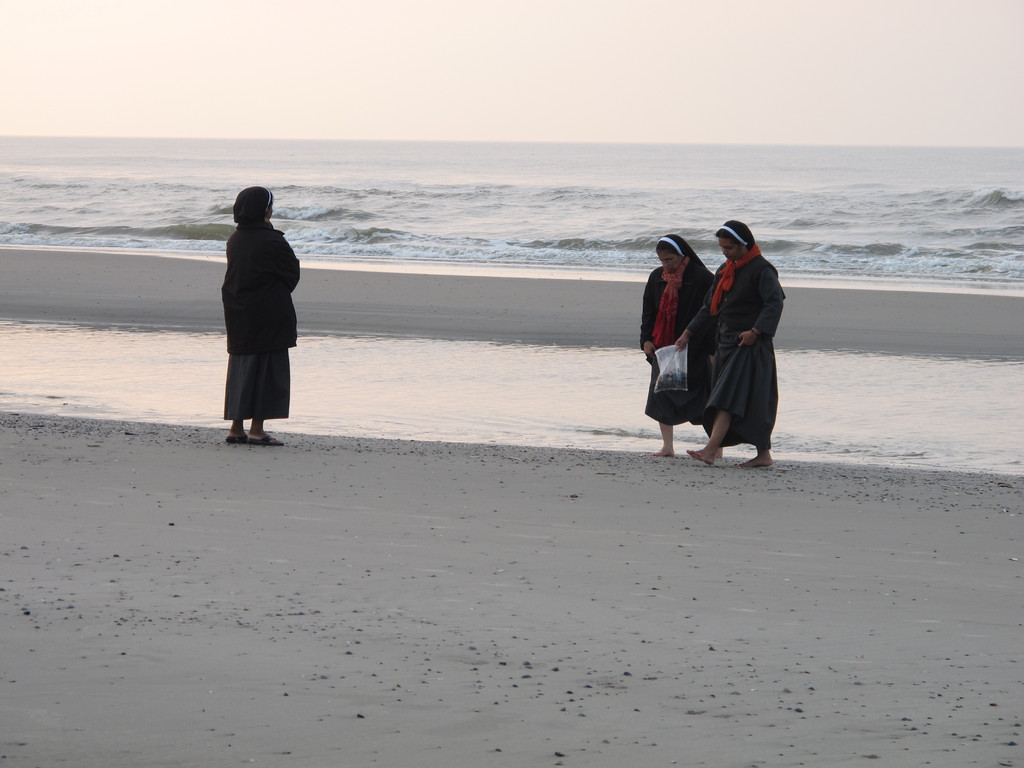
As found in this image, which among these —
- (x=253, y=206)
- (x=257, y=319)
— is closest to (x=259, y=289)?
(x=257, y=319)

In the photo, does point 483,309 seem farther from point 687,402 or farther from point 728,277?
point 728,277

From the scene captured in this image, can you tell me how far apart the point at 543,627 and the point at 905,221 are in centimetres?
3009

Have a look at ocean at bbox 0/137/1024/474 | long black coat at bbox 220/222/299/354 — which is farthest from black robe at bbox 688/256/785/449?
long black coat at bbox 220/222/299/354

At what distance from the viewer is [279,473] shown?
5.46 meters

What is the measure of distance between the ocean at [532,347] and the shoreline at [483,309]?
64 cm

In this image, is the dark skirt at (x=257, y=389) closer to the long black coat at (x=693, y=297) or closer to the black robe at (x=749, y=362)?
the long black coat at (x=693, y=297)

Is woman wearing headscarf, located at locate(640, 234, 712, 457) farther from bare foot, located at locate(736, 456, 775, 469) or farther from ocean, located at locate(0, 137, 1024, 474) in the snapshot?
ocean, located at locate(0, 137, 1024, 474)

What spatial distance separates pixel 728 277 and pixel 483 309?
796cm

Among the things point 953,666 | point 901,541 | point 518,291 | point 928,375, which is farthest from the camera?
point 518,291

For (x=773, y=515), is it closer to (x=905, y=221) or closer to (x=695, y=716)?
(x=695, y=716)

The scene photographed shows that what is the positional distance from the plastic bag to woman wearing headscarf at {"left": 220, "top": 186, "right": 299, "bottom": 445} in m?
2.06

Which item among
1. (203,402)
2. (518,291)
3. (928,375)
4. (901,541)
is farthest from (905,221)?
(901,541)

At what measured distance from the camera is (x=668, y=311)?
654 centimetres

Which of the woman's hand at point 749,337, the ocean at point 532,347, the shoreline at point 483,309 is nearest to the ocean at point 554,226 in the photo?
the ocean at point 532,347
